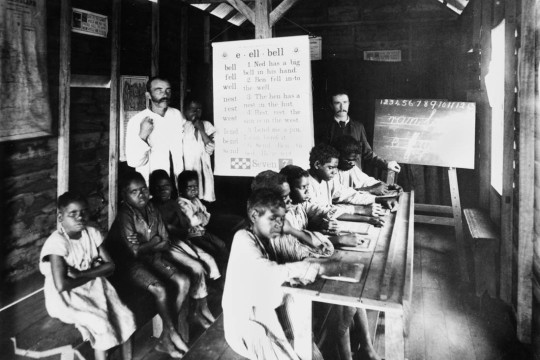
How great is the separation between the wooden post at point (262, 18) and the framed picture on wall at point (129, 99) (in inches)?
74.3

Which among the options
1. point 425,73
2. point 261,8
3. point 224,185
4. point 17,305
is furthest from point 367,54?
point 17,305

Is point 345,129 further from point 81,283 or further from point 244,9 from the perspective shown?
point 81,283

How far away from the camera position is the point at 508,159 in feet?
15.4

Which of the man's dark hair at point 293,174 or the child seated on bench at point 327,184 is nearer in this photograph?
the man's dark hair at point 293,174

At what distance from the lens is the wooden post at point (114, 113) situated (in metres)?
5.32

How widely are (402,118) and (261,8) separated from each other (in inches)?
110

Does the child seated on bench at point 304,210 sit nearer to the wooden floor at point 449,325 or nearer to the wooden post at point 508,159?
the wooden floor at point 449,325

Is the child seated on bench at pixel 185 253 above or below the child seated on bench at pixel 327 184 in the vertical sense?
below

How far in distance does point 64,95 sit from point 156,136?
985mm

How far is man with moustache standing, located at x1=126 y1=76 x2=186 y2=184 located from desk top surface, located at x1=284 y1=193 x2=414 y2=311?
2.38 m

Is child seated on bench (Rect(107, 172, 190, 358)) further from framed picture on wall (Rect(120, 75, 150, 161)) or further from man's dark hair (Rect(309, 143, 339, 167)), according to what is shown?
framed picture on wall (Rect(120, 75, 150, 161))

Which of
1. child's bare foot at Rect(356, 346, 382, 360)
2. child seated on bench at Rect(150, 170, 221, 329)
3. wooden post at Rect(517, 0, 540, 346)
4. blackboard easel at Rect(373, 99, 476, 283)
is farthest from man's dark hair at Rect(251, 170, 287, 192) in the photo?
blackboard easel at Rect(373, 99, 476, 283)

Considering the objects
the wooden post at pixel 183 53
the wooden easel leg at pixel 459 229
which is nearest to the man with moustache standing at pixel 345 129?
the wooden easel leg at pixel 459 229

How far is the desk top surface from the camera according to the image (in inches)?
89.0
